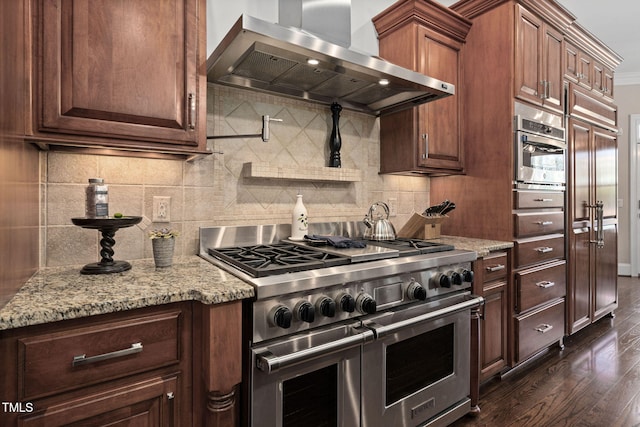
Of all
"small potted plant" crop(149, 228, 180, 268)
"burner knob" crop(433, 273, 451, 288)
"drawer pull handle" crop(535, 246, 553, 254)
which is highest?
"small potted plant" crop(149, 228, 180, 268)

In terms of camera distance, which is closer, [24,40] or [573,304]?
[24,40]

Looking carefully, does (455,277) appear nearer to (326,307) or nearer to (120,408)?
(326,307)

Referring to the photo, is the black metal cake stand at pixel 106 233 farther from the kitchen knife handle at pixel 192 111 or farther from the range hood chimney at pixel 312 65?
the range hood chimney at pixel 312 65

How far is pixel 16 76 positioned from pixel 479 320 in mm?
2189

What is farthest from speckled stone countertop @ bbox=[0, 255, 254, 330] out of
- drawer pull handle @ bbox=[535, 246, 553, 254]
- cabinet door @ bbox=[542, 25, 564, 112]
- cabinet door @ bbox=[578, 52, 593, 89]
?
cabinet door @ bbox=[578, 52, 593, 89]

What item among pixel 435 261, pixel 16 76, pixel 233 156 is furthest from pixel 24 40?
pixel 435 261

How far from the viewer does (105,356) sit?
0.98 m

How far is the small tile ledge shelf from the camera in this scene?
1.88 meters

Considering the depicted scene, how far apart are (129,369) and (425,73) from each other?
7.26 ft

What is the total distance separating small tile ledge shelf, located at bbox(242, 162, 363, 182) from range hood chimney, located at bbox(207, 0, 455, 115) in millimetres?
427

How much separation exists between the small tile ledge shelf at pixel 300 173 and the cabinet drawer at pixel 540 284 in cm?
123

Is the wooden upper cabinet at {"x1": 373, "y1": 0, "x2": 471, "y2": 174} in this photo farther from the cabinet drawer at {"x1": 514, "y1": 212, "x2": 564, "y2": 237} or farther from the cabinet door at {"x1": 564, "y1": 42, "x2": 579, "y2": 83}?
the cabinet door at {"x1": 564, "y1": 42, "x2": 579, "y2": 83}

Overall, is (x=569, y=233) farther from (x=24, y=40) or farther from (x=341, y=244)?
(x=24, y=40)

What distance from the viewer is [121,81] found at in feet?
4.22
